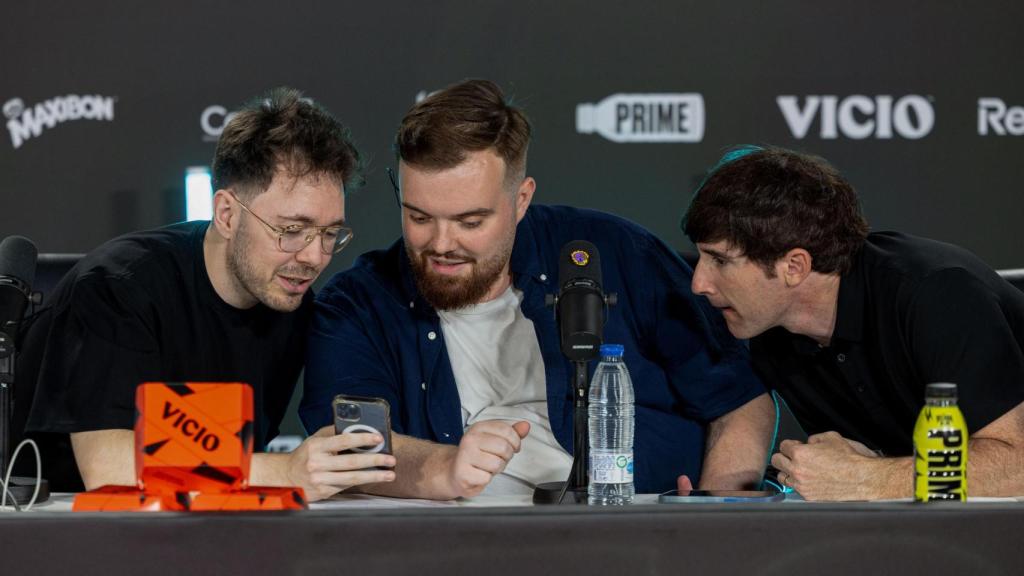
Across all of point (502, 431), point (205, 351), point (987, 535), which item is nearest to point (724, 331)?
point (502, 431)

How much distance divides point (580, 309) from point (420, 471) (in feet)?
1.51

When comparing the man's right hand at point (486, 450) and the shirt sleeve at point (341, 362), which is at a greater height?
the shirt sleeve at point (341, 362)

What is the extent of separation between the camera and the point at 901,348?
206cm

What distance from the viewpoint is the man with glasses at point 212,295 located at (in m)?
1.94

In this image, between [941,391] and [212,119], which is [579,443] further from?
[212,119]

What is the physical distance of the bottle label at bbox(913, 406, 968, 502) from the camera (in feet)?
4.87

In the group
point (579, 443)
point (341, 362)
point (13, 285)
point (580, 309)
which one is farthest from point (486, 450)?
point (13, 285)

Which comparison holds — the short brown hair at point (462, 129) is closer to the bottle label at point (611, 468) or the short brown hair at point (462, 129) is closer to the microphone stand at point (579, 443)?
the microphone stand at point (579, 443)

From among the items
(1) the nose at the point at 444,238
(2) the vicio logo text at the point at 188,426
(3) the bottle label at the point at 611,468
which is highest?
(1) the nose at the point at 444,238

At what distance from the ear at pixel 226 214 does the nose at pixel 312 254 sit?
0.14m

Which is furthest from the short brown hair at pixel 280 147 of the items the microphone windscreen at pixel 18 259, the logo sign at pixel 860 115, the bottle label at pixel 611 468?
the logo sign at pixel 860 115

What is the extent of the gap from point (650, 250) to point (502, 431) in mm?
749

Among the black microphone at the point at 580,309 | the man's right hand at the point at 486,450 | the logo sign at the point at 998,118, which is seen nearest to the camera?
the black microphone at the point at 580,309

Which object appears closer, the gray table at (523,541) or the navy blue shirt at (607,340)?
the gray table at (523,541)
